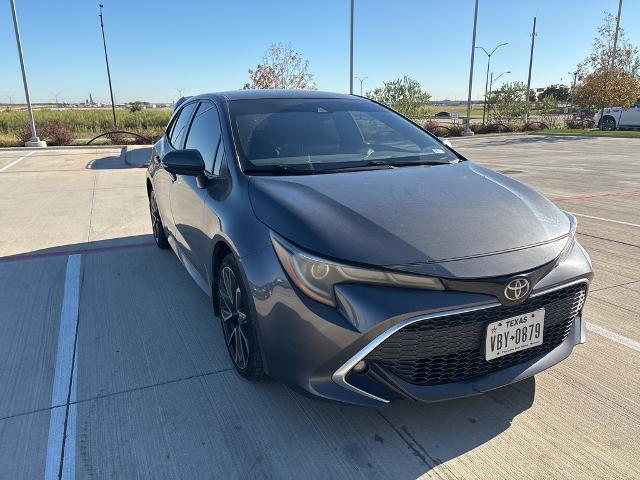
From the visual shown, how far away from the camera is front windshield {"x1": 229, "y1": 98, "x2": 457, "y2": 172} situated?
319cm

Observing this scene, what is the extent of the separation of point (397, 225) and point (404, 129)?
1.76 meters

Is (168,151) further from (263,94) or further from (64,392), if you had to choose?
(64,392)

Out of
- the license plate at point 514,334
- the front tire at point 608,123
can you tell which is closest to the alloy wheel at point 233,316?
the license plate at point 514,334

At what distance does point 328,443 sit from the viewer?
2.36 metres

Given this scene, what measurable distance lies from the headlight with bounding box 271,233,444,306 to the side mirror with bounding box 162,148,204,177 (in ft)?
3.95

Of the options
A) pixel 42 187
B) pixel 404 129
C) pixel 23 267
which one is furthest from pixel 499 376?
pixel 42 187

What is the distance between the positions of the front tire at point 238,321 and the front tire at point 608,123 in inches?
1288

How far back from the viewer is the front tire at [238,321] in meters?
2.63

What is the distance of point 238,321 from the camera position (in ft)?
9.23

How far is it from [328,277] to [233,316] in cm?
98

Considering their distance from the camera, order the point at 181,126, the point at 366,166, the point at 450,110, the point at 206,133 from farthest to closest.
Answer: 1. the point at 450,110
2. the point at 181,126
3. the point at 206,133
4. the point at 366,166

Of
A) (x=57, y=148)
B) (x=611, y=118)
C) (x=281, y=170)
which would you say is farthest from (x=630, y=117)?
(x=281, y=170)

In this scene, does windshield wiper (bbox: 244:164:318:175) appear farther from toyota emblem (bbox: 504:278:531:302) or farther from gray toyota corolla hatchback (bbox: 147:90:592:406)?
toyota emblem (bbox: 504:278:531:302)

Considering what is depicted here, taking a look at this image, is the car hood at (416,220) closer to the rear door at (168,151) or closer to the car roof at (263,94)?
the car roof at (263,94)
